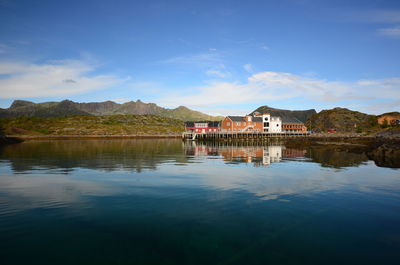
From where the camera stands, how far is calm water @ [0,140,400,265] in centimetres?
1003

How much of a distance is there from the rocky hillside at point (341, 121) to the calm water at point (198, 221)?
15585 centimetres

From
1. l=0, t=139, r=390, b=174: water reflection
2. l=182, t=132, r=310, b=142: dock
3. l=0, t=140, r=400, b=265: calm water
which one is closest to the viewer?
l=0, t=140, r=400, b=265: calm water

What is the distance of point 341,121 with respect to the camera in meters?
Result: 167

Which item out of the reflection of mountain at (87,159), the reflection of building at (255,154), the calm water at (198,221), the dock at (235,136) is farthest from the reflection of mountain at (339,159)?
the dock at (235,136)

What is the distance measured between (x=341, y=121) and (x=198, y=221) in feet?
586

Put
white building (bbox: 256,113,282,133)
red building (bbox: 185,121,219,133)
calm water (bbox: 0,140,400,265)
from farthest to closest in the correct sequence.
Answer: red building (bbox: 185,121,219,133)
white building (bbox: 256,113,282,133)
calm water (bbox: 0,140,400,265)

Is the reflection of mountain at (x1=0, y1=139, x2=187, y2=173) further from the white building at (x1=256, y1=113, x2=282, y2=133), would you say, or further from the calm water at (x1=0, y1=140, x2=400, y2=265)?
the white building at (x1=256, y1=113, x2=282, y2=133)

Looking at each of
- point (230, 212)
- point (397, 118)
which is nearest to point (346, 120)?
point (397, 118)

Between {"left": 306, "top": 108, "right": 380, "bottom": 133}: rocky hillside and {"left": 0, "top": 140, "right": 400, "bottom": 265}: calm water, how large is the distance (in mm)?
155848

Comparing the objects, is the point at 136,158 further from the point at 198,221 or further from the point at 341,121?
the point at 341,121

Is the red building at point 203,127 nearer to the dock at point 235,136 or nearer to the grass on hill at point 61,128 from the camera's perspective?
the dock at point 235,136

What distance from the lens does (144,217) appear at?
14.0 m

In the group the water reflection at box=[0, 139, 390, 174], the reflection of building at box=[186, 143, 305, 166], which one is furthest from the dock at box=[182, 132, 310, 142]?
the water reflection at box=[0, 139, 390, 174]

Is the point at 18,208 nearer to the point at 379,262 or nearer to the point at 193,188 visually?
the point at 193,188
